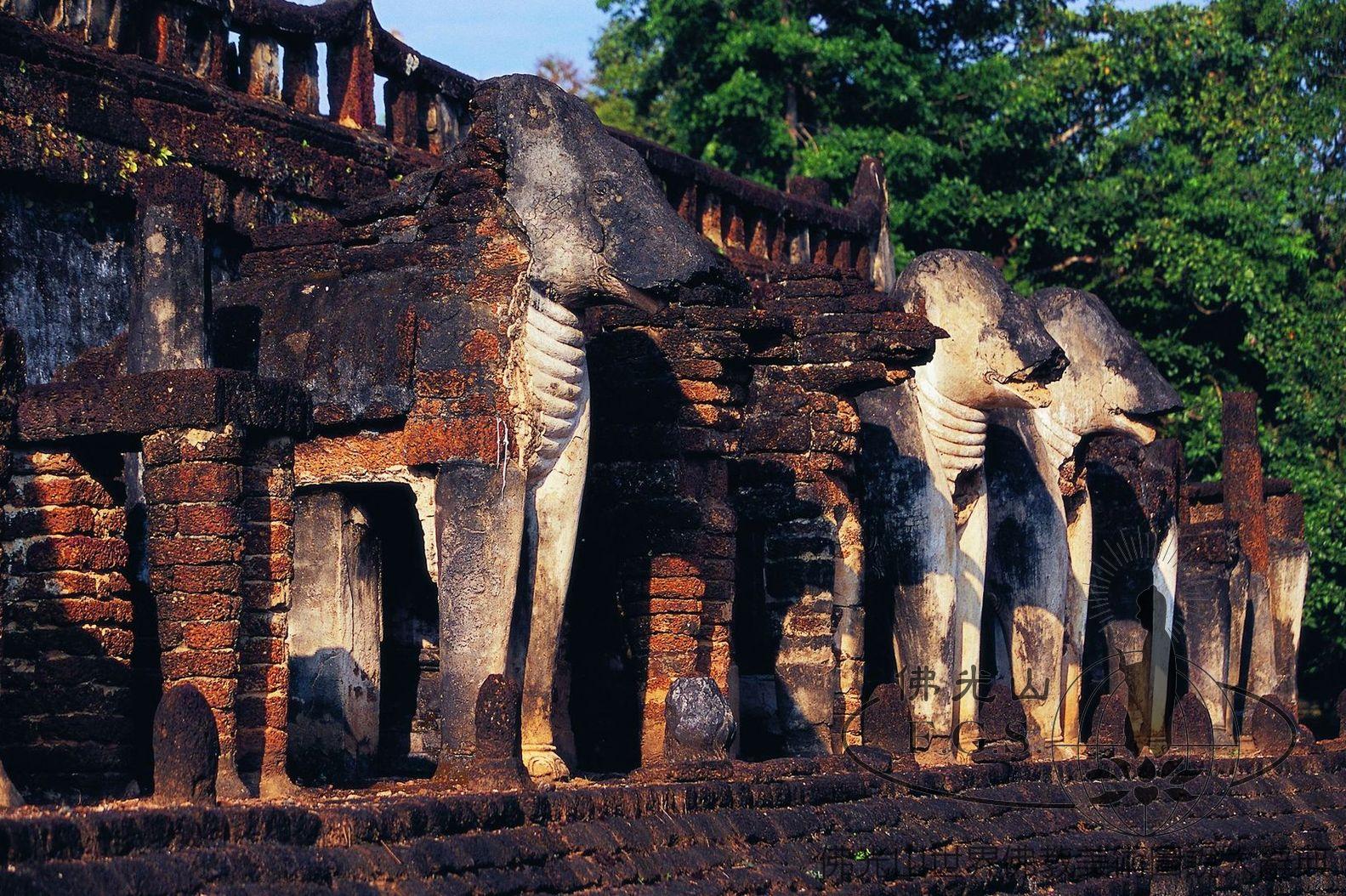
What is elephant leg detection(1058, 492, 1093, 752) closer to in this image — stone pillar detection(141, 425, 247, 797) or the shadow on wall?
the shadow on wall

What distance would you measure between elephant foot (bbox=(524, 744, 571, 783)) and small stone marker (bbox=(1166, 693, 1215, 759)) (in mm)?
6261

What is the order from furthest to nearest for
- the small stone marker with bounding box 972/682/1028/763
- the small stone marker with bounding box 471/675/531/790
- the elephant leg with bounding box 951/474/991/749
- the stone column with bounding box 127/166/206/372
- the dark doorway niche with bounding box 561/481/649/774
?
1. the elephant leg with bounding box 951/474/991/749
2. the small stone marker with bounding box 972/682/1028/763
3. the dark doorway niche with bounding box 561/481/649/774
4. the stone column with bounding box 127/166/206/372
5. the small stone marker with bounding box 471/675/531/790

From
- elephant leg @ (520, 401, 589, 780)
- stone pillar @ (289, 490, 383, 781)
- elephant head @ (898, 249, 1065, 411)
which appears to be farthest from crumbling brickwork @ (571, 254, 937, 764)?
stone pillar @ (289, 490, 383, 781)

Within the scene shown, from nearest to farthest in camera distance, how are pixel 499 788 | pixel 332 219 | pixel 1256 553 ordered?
pixel 499 788, pixel 332 219, pixel 1256 553

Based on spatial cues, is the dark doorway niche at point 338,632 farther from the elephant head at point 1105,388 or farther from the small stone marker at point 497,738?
the elephant head at point 1105,388

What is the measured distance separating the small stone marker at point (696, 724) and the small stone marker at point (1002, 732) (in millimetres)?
3326

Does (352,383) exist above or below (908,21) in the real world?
below

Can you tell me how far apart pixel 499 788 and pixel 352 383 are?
2.29 metres

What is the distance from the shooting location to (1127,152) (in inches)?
1008

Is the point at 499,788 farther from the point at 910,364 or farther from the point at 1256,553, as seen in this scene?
the point at 1256,553

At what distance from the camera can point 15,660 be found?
9.66 meters

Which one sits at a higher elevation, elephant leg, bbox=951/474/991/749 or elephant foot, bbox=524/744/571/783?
elephant leg, bbox=951/474/991/749

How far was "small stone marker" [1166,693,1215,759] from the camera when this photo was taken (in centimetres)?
1530

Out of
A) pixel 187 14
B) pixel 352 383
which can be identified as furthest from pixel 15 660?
pixel 187 14
